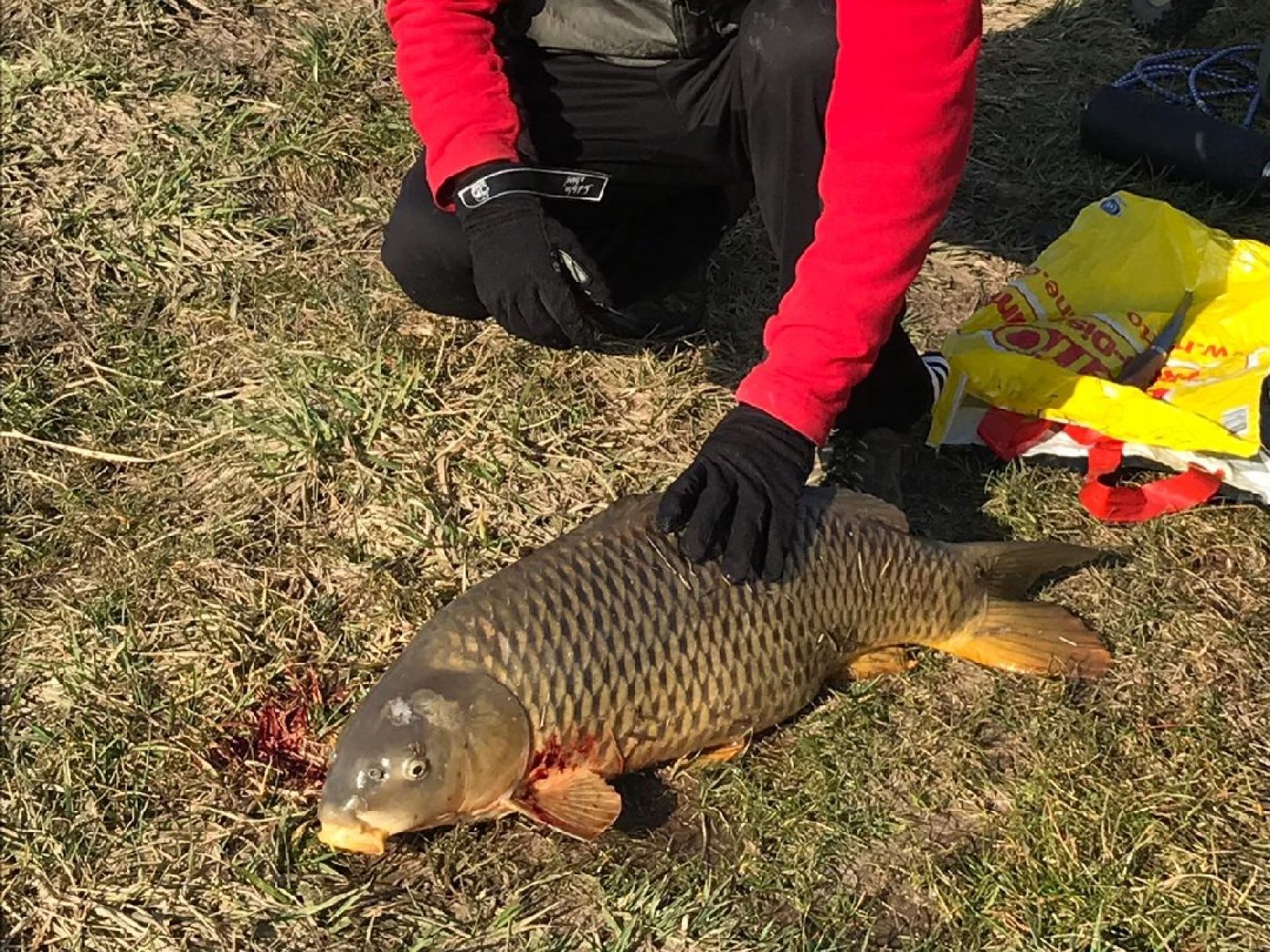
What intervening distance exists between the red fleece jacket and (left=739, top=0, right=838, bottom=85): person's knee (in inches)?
2.3

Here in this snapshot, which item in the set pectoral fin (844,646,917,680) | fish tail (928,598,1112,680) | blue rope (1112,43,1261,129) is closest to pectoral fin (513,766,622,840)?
pectoral fin (844,646,917,680)

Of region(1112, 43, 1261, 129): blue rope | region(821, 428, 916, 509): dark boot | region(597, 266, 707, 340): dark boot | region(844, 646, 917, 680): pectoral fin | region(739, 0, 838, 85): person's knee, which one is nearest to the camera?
region(739, 0, 838, 85): person's knee

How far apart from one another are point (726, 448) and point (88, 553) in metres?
1.07

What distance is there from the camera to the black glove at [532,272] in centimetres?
187

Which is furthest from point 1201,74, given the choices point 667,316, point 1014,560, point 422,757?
point 422,757

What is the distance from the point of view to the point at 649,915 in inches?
64.7

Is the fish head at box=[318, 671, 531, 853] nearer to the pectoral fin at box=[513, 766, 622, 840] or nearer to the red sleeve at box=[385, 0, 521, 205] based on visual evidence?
the pectoral fin at box=[513, 766, 622, 840]

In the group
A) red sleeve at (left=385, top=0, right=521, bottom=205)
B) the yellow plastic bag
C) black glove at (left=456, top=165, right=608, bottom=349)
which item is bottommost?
the yellow plastic bag

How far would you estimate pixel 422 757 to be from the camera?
5.07ft

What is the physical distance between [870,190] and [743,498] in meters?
0.41

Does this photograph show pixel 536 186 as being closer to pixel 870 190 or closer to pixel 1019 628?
pixel 870 190

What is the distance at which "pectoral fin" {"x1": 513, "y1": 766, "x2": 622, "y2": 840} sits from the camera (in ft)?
5.31

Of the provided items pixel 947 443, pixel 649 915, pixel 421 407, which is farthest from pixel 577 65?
pixel 649 915

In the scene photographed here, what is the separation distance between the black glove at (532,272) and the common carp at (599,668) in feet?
1.03
